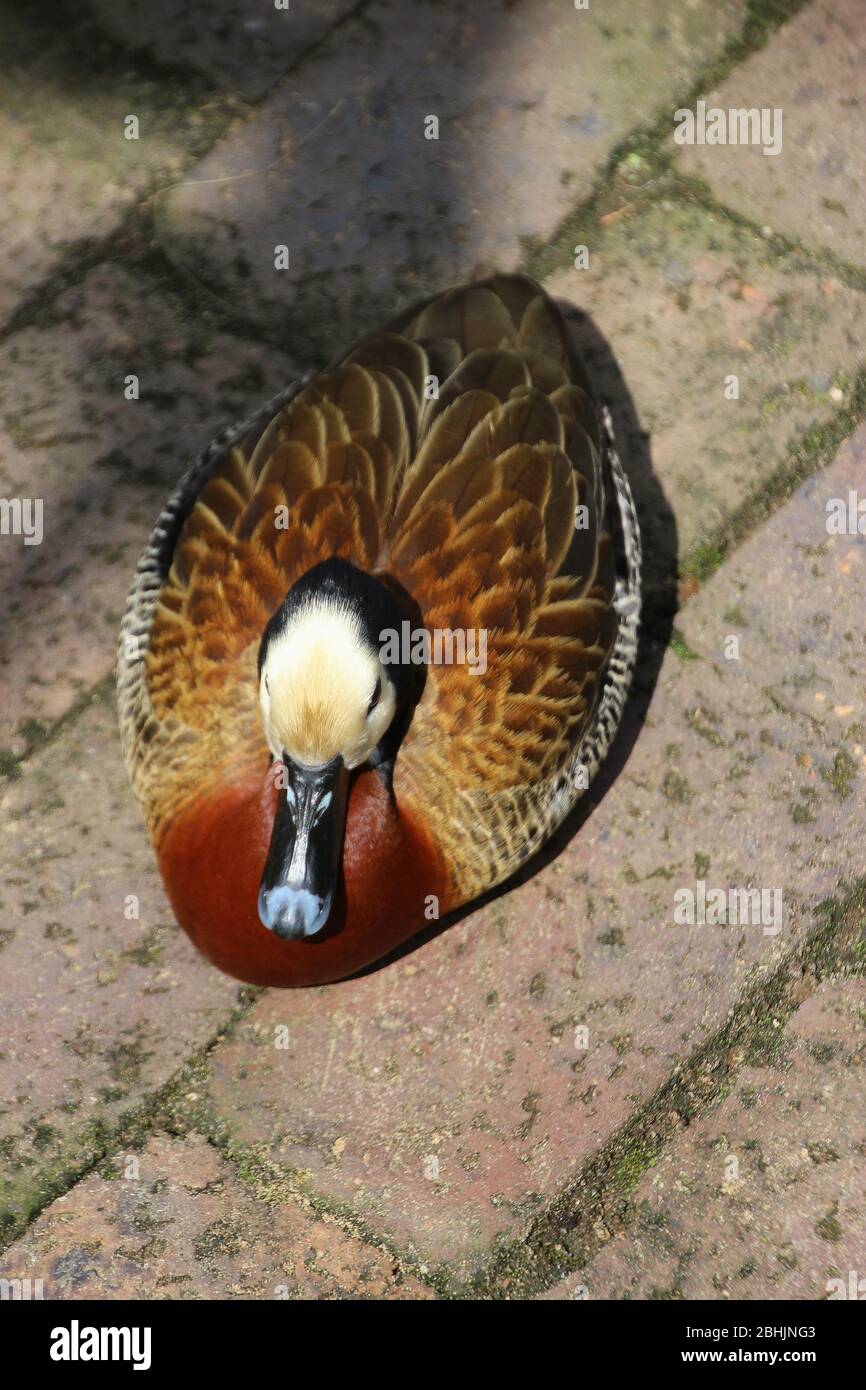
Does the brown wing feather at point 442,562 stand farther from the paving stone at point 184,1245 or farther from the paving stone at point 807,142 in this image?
the paving stone at point 807,142

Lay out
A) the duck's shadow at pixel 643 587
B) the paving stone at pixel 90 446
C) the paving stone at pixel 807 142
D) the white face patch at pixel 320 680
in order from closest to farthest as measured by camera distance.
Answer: the white face patch at pixel 320 680 → the duck's shadow at pixel 643 587 → the paving stone at pixel 90 446 → the paving stone at pixel 807 142

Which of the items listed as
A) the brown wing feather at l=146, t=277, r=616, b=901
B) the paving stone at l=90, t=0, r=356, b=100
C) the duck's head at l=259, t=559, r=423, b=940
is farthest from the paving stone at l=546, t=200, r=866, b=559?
the duck's head at l=259, t=559, r=423, b=940

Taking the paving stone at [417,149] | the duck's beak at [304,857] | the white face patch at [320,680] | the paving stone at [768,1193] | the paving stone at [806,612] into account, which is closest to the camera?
the white face patch at [320,680]

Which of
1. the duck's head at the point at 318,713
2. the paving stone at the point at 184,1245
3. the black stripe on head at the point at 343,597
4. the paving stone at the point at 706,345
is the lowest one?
the paving stone at the point at 184,1245

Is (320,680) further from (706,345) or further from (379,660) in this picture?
(706,345)

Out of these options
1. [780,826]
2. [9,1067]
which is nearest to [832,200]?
[780,826]

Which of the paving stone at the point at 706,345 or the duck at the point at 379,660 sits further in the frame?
the paving stone at the point at 706,345

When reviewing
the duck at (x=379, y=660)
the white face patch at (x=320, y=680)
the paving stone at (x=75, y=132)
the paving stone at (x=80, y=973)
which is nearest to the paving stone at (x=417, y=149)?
the paving stone at (x=75, y=132)
